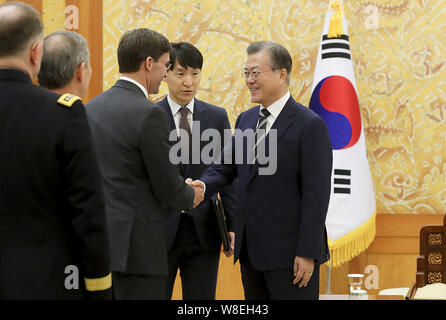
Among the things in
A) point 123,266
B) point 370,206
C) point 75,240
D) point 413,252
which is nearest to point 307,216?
point 123,266

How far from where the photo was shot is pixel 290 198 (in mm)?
2686

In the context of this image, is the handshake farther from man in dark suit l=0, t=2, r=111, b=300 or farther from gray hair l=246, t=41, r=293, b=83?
man in dark suit l=0, t=2, r=111, b=300

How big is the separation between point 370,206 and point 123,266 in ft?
8.02

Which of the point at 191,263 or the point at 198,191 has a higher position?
the point at 198,191

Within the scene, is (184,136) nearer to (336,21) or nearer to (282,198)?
(282,198)

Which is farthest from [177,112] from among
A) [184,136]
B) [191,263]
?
[191,263]

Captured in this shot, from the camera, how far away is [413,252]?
4.66 metres

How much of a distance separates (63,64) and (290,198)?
1121 mm

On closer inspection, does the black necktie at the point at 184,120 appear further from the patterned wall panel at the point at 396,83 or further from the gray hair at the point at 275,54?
the patterned wall panel at the point at 396,83

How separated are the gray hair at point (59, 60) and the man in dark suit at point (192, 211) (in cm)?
110

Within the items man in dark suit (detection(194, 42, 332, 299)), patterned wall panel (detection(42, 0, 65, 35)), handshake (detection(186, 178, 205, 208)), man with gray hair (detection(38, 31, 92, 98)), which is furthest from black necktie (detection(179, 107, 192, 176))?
patterned wall panel (detection(42, 0, 65, 35))

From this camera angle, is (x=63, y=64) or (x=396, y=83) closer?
(x=63, y=64)
